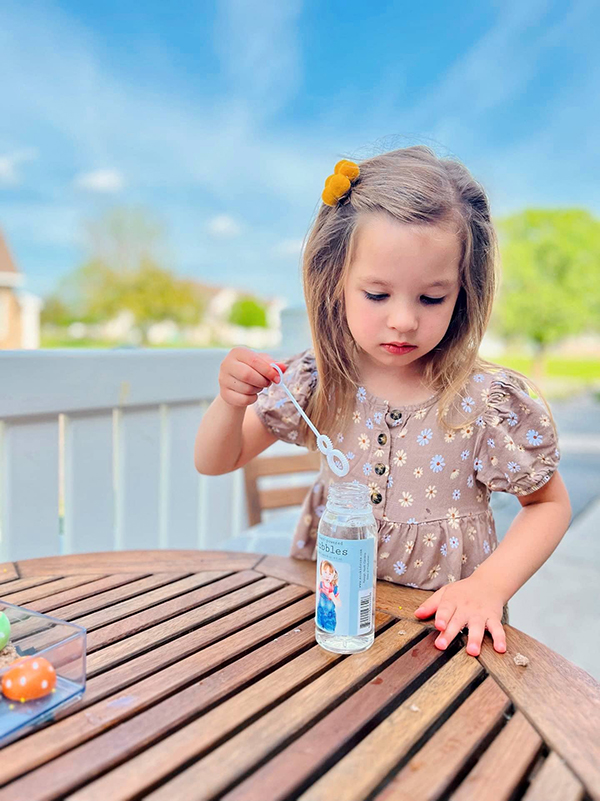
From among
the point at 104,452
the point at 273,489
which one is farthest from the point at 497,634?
the point at 273,489

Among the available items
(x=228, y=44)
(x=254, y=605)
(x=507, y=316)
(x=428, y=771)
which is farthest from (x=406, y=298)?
(x=228, y=44)

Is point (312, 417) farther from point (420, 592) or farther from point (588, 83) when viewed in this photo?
point (588, 83)

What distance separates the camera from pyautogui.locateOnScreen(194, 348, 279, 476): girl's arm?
940 millimetres

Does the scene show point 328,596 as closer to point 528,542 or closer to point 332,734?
point 332,734

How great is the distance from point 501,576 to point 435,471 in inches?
7.9

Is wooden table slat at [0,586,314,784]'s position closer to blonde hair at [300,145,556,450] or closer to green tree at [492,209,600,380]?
blonde hair at [300,145,556,450]

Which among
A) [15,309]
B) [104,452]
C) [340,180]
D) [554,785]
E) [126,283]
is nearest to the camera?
[554,785]

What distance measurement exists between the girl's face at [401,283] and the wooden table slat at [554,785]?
538 millimetres

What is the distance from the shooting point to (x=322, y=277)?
1.07 metres

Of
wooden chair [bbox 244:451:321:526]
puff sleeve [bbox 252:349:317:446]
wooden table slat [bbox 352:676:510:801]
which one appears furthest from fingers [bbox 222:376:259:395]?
→ wooden chair [bbox 244:451:321:526]

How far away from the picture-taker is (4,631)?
709 millimetres

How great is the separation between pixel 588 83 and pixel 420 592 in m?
15.9

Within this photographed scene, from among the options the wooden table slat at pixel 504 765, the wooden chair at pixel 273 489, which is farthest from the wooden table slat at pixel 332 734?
the wooden chair at pixel 273 489

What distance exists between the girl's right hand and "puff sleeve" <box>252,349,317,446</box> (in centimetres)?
15
